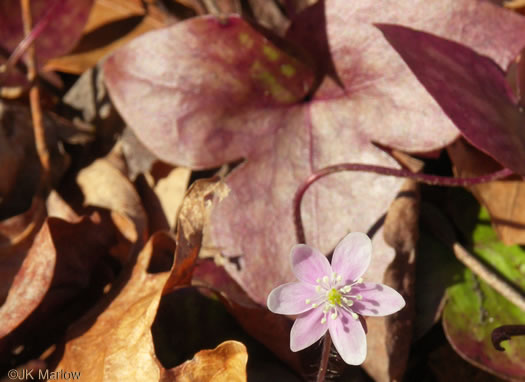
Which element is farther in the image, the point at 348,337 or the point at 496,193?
the point at 496,193

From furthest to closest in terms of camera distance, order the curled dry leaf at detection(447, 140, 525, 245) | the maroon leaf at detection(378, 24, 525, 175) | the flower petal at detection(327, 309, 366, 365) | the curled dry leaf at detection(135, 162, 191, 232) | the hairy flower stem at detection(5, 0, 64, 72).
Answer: the hairy flower stem at detection(5, 0, 64, 72), the curled dry leaf at detection(135, 162, 191, 232), the curled dry leaf at detection(447, 140, 525, 245), the maroon leaf at detection(378, 24, 525, 175), the flower petal at detection(327, 309, 366, 365)

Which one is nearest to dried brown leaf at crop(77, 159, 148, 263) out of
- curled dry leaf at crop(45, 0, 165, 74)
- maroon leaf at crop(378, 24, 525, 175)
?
curled dry leaf at crop(45, 0, 165, 74)

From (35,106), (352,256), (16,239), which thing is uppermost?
(352,256)

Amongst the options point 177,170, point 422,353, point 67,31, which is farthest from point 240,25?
point 422,353

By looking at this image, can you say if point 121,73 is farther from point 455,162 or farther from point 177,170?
point 455,162

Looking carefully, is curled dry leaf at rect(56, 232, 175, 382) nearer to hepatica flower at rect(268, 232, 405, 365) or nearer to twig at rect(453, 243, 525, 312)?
hepatica flower at rect(268, 232, 405, 365)

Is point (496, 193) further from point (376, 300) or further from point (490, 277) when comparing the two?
point (376, 300)

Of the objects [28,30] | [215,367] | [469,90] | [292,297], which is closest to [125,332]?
[215,367]
